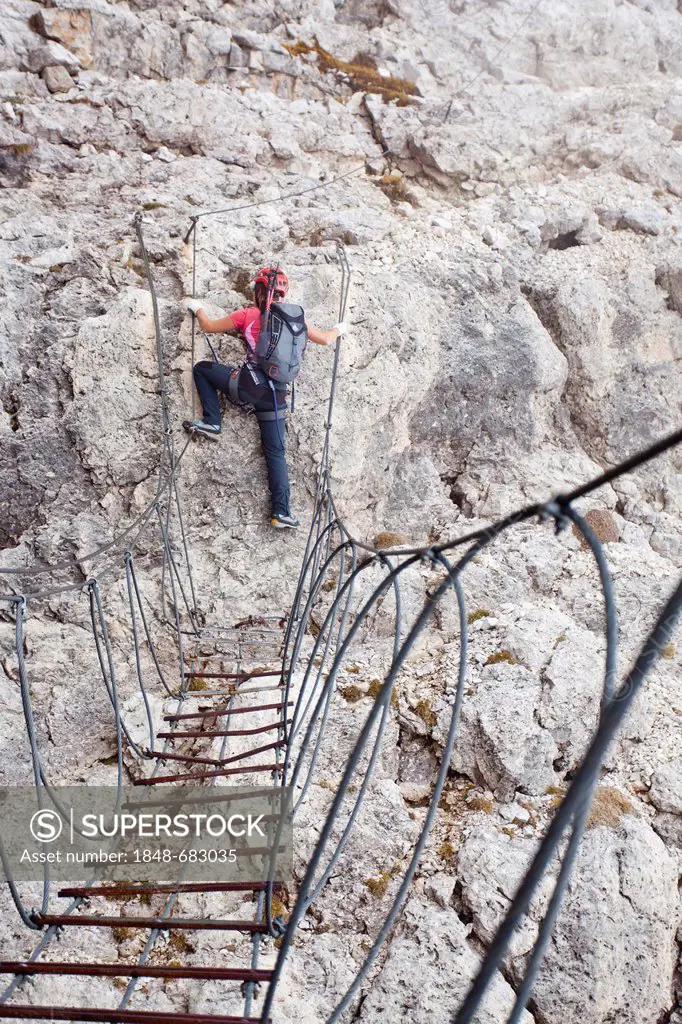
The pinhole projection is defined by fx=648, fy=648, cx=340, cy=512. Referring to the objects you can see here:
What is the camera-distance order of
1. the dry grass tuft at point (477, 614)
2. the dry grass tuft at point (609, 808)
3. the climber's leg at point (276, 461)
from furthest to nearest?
the climber's leg at point (276, 461) → the dry grass tuft at point (477, 614) → the dry grass tuft at point (609, 808)

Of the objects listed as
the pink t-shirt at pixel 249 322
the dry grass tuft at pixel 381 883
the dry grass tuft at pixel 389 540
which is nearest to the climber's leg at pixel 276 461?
the pink t-shirt at pixel 249 322

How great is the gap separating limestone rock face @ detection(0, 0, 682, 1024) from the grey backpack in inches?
28.1

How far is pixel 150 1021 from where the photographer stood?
6.99ft

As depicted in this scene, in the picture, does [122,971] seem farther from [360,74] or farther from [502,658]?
[360,74]

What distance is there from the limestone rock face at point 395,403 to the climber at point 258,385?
0.23m

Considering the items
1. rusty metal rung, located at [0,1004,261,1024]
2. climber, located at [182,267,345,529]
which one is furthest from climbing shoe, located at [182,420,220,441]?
rusty metal rung, located at [0,1004,261,1024]

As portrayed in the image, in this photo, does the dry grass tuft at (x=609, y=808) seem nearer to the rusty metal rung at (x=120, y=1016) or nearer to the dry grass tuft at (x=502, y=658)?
the dry grass tuft at (x=502, y=658)

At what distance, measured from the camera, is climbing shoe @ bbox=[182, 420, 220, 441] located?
18.6 feet

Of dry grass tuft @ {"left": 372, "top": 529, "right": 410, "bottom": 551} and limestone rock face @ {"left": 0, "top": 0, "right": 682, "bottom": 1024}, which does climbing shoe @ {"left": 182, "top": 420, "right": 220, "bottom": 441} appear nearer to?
limestone rock face @ {"left": 0, "top": 0, "right": 682, "bottom": 1024}

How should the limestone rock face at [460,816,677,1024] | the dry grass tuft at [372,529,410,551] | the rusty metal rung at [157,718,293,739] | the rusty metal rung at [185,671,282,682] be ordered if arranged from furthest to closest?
the dry grass tuft at [372,529,410,551], the rusty metal rung at [185,671,282,682], the rusty metal rung at [157,718,293,739], the limestone rock face at [460,816,677,1024]

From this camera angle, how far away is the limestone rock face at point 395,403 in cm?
375

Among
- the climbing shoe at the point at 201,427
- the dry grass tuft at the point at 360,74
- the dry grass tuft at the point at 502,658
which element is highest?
the dry grass tuft at the point at 360,74

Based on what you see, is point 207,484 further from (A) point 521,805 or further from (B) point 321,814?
(A) point 521,805

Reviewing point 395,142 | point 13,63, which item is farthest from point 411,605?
point 13,63
